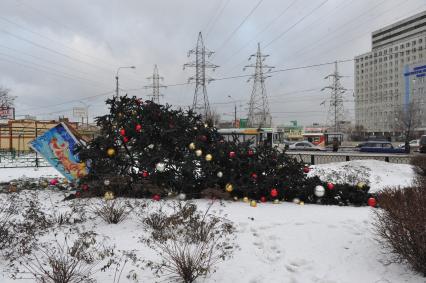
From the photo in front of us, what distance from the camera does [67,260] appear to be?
3506mm

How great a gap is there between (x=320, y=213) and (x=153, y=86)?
47596 mm

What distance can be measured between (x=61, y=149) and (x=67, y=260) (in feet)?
16.5

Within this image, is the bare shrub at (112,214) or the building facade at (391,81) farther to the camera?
the building facade at (391,81)

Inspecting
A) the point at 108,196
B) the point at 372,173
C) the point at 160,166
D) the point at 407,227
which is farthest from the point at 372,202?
the point at 372,173

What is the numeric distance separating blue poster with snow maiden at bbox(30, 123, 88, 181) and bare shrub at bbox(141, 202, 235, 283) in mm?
3624

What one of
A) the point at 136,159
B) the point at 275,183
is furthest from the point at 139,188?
the point at 275,183

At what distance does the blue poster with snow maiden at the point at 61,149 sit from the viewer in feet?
26.2

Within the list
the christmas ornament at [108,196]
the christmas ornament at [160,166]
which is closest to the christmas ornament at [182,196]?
the christmas ornament at [160,166]

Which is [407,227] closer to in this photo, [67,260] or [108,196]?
[67,260]

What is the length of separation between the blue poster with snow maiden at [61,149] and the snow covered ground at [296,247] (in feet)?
10.5

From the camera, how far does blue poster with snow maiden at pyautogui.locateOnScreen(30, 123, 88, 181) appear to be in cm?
800

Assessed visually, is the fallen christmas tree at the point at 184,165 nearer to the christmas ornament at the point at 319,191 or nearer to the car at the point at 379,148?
the christmas ornament at the point at 319,191

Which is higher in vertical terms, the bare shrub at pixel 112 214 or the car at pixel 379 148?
the car at pixel 379 148

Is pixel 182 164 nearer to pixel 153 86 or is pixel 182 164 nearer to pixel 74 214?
pixel 74 214
